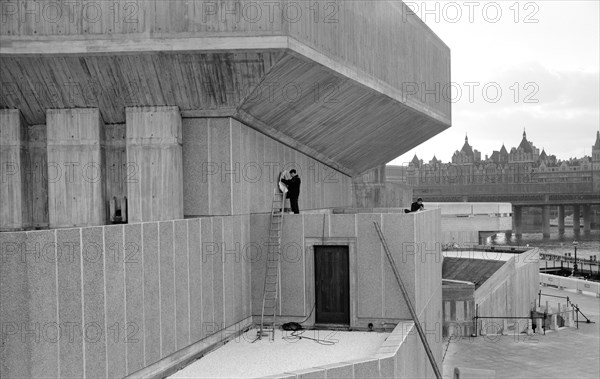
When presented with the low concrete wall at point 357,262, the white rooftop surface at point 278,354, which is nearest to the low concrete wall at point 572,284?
the low concrete wall at point 357,262

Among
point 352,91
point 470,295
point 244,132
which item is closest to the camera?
point 244,132

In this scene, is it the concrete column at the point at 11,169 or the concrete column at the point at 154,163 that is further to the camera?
the concrete column at the point at 11,169

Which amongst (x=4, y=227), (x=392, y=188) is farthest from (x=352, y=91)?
(x=392, y=188)

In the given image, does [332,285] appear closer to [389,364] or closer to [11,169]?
[389,364]

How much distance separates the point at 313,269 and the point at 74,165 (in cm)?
585

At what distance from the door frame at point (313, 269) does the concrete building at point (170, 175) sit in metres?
0.03

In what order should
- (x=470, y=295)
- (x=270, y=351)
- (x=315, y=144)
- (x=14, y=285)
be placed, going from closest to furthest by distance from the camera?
(x=14, y=285) → (x=270, y=351) → (x=315, y=144) → (x=470, y=295)

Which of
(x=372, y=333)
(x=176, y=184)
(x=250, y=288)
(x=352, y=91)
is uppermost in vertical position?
(x=352, y=91)

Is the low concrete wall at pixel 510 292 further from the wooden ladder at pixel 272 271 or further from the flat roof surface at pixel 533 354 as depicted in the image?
the wooden ladder at pixel 272 271

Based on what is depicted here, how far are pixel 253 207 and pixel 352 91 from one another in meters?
3.82

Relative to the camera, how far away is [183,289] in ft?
38.1

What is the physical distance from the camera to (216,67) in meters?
12.4

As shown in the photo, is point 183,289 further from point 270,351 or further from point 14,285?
point 14,285

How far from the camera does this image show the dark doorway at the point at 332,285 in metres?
14.5
